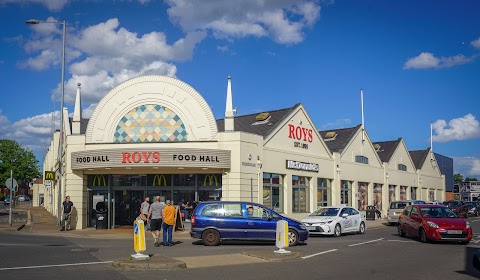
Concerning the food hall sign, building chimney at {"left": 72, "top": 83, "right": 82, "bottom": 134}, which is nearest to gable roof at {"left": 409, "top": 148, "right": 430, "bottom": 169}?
the food hall sign

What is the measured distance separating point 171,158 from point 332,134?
68.4ft

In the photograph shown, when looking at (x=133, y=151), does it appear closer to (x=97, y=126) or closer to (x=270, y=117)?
(x=97, y=126)

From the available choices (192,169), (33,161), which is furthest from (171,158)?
(33,161)

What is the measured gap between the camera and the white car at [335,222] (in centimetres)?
2320

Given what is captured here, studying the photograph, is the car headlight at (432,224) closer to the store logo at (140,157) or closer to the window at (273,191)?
the window at (273,191)

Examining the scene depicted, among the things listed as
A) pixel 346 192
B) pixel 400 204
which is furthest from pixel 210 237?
pixel 346 192

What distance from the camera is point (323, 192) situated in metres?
35.0

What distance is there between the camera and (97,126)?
27.5 metres

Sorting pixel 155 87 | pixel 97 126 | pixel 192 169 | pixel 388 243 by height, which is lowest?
pixel 388 243

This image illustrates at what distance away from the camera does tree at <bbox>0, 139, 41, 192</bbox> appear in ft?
292

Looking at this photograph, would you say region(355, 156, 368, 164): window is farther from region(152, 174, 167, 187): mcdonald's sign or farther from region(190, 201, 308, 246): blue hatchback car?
region(190, 201, 308, 246): blue hatchback car

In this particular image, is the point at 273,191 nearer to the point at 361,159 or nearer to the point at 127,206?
the point at 127,206

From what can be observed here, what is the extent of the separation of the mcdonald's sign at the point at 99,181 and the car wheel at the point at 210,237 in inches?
432

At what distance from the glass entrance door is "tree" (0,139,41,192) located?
67.4m
